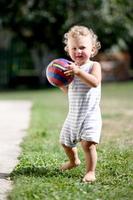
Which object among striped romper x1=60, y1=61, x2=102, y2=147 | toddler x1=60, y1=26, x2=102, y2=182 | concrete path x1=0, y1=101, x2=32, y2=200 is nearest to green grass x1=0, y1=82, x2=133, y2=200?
concrete path x1=0, y1=101, x2=32, y2=200

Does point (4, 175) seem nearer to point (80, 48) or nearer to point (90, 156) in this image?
point (90, 156)

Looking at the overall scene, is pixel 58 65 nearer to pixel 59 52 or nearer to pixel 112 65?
pixel 59 52

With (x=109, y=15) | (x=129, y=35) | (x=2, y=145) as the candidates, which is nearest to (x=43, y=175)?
(x=2, y=145)

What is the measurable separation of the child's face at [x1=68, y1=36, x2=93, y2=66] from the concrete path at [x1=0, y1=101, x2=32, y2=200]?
4.81 feet

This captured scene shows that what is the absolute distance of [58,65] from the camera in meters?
5.98

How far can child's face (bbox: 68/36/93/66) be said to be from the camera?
603cm

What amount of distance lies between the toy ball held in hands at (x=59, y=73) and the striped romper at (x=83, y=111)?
10 cm

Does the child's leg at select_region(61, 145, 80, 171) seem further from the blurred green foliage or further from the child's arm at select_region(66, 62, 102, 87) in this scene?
the blurred green foliage

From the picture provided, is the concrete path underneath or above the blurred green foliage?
underneath

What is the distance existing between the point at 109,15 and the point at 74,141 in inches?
816

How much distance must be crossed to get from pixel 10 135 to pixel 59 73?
380cm

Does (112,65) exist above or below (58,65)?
below

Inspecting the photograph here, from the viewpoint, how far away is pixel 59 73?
597 cm

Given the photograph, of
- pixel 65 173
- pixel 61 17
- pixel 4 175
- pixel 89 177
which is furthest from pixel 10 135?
pixel 61 17
